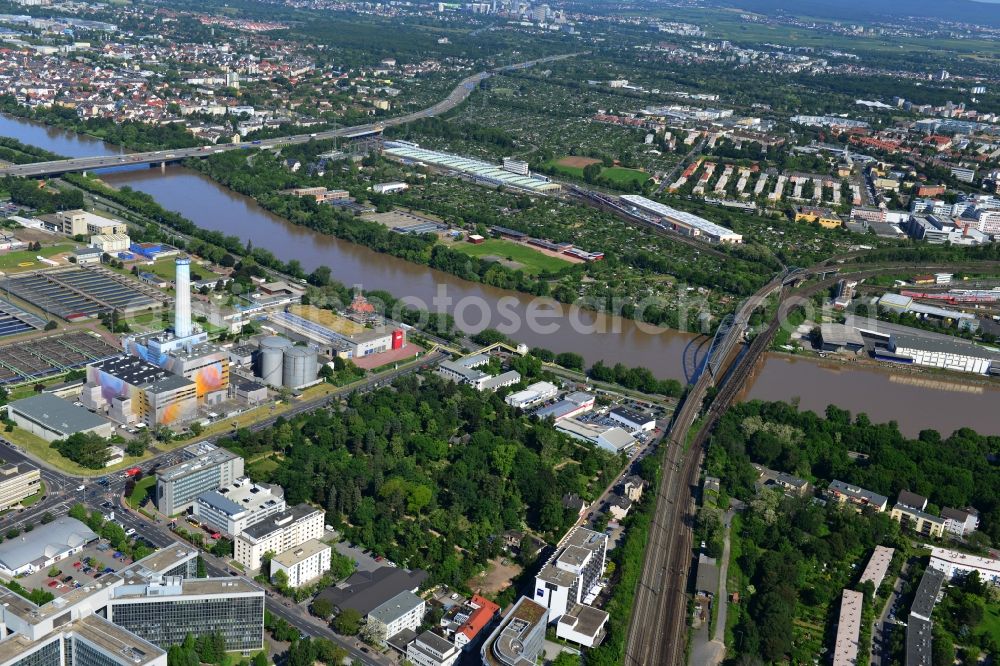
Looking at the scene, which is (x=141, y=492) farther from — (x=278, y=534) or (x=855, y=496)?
(x=855, y=496)

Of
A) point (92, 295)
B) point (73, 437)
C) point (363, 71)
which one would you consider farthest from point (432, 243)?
point (363, 71)

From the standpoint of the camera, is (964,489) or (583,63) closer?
(964,489)

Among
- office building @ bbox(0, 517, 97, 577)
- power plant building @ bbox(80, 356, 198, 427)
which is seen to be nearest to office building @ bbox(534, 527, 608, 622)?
office building @ bbox(0, 517, 97, 577)

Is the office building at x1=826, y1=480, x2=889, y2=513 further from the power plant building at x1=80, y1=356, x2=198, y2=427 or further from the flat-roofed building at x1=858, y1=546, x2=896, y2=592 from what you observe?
the power plant building at x1=80, y1=356, x2=198, y2=427

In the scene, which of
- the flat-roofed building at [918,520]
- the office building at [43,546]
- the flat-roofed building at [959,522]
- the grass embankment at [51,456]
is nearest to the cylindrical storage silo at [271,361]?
the grass embankment at [51,456]

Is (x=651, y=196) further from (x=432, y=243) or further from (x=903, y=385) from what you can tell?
(x=903, y=385)

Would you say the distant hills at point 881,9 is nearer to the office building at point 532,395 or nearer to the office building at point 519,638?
the office building at point 532,395

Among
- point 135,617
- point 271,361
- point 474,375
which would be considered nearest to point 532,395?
point 474,375
